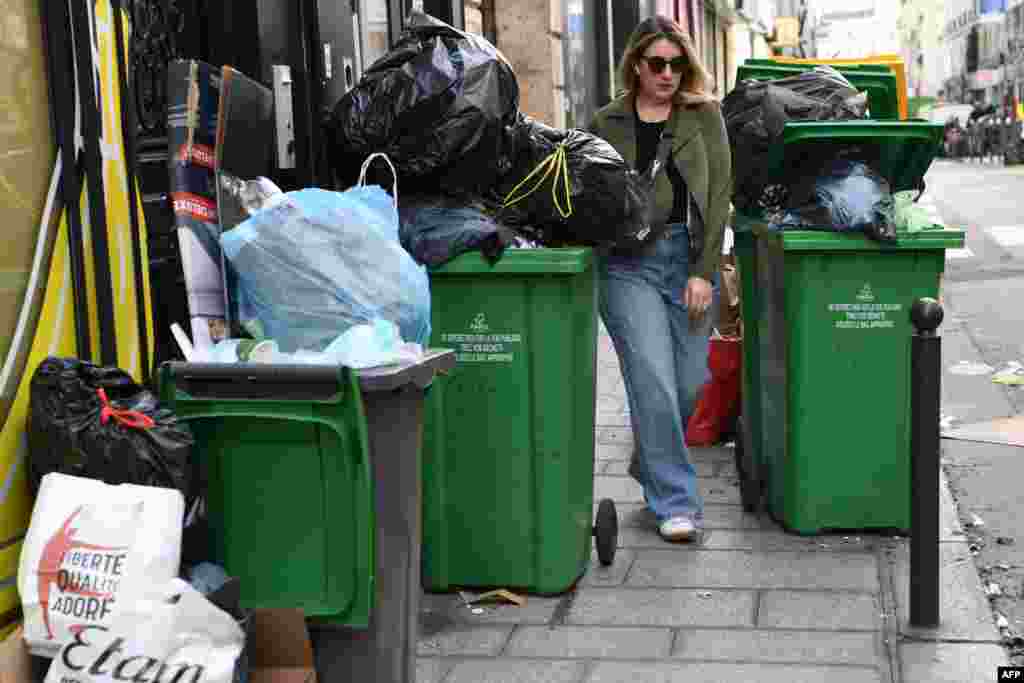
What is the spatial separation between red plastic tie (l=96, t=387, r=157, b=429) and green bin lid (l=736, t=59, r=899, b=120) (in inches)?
143

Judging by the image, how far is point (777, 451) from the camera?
568cm

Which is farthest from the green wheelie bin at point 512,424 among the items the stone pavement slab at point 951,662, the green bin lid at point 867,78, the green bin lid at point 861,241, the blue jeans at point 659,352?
the green bin lid at point 867,78

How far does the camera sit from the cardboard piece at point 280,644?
3.62 m

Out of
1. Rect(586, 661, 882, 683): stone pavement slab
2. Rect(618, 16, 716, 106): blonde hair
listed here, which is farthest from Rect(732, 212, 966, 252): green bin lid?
Rect(586, 661, 882, 683): stone pavement slab

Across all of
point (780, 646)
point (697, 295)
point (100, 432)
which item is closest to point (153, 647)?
point (100, 432)

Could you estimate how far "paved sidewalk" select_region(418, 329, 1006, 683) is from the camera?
4266 mm

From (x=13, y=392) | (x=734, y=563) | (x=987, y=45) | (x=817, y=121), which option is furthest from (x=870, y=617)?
(x=987, y=45)

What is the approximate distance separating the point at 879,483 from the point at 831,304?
0.67 meters

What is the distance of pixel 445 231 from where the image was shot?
469 cm

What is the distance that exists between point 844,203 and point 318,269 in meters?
2.11

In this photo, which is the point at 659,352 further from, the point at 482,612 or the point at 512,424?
the point at 482,612

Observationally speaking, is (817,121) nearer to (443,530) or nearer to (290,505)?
(443,530)

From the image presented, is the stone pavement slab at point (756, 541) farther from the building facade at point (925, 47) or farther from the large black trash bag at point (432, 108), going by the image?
the building facade at point (925, 47)

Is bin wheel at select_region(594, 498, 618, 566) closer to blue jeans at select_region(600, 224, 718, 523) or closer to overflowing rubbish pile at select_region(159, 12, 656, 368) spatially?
blue jeans at select_region(600, 224, 718, 523)
